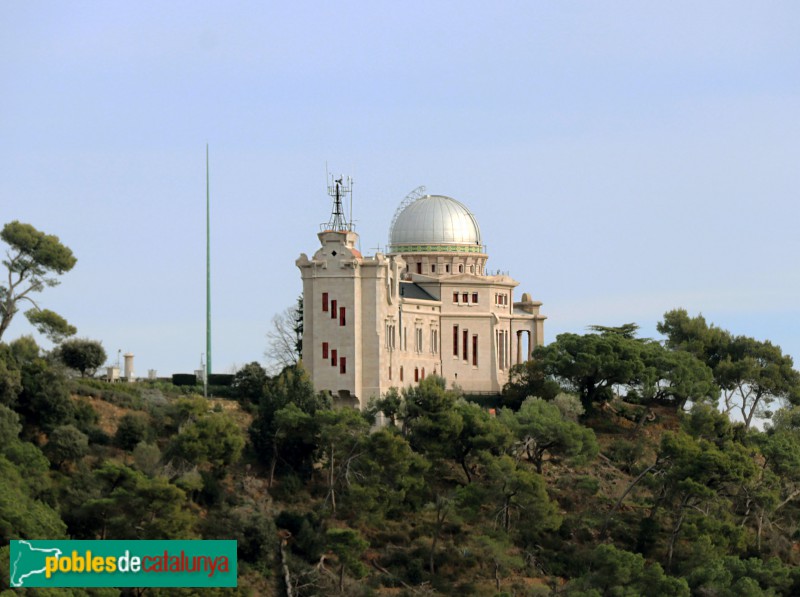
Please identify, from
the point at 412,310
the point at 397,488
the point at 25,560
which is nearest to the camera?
the point at 25,560

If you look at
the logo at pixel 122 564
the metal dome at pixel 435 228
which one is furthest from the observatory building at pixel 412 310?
the logo at pixel 122 564

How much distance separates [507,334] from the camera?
429ft

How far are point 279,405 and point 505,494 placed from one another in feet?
44.8

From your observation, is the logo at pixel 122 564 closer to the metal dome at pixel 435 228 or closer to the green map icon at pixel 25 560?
the green map icon at pixel 25 560

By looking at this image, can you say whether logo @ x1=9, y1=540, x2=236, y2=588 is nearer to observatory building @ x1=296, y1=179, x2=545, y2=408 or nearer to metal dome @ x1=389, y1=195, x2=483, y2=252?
observatory building @ x1=296, y1=179, x2=545, y2=408

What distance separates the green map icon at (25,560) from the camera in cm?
8194

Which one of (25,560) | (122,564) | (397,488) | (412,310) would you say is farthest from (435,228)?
(25,560)

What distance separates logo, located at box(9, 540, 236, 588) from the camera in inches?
3273

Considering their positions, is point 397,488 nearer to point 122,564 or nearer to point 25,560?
point 122,564

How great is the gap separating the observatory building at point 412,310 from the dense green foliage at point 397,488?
4042mm

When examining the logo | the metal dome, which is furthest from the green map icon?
the metal dome

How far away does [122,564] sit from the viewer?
86562 mm

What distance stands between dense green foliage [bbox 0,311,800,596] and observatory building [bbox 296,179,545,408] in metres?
4.04

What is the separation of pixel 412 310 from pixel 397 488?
22.5 meters
